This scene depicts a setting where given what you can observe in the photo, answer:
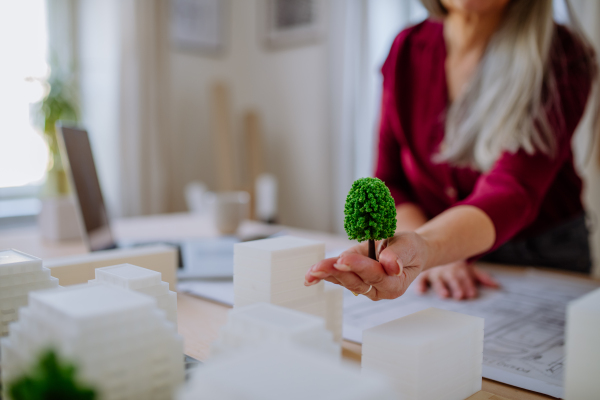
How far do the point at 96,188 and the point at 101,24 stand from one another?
1975 mm

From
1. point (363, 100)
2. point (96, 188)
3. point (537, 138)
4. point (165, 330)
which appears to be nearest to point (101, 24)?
point (363, 100)

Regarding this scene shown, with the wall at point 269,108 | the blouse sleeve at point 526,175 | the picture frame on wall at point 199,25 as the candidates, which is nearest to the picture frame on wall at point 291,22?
the wall at point 269,108

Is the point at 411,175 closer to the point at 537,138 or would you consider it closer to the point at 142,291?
the point at 537,138

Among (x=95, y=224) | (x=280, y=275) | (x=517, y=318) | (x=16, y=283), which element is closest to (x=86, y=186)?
(x=95, y=224)

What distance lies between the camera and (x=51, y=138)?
7.98 ft

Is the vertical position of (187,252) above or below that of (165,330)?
below

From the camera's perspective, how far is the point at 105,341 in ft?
1.15

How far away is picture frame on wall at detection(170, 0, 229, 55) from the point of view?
324cm

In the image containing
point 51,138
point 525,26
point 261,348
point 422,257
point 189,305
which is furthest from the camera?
point 51,138

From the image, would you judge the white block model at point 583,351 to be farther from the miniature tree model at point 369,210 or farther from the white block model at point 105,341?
the white block model at point 105,341

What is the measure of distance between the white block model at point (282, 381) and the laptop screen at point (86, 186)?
829 mm

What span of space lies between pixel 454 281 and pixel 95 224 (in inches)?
32.6

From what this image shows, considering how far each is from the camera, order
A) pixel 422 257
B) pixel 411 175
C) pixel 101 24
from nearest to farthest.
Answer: pixel 422 257
pixel 411 175
pixel 101 24

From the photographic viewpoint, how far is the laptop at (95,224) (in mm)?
1015
